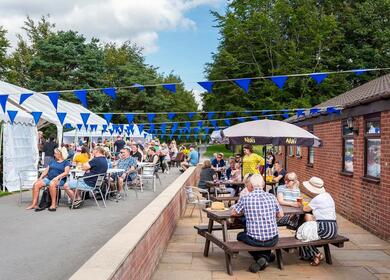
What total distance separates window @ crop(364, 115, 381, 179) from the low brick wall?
4039mm

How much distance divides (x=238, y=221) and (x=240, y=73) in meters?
28.7

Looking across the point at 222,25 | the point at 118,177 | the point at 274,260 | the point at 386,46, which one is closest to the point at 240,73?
the point at 222,25

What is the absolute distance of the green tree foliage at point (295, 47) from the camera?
33.2m

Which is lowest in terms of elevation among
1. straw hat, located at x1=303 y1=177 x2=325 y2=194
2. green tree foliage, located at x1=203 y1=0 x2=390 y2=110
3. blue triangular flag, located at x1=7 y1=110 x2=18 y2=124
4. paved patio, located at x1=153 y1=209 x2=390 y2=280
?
paved patio, located at x1=153 y1=209 x2=390 y2=280

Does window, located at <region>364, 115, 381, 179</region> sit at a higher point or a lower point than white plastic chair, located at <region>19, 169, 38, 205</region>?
higher

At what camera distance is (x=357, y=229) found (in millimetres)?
9062

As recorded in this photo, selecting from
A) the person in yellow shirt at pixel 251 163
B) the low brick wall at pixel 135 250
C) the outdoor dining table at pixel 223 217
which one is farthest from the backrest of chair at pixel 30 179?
the outdoor dining table at pixel 223 217

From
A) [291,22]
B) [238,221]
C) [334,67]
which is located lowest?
[238,221]

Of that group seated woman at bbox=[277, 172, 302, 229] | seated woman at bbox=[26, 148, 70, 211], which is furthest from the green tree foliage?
seated woman at bbox=[277, 172, 302, 229]

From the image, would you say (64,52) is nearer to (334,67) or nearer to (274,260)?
(334,67)

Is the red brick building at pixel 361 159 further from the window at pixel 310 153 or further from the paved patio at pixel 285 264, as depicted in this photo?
the window at pixel 310 153

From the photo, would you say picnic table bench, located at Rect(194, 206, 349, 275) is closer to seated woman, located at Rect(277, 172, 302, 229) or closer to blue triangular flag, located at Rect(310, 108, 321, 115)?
seated woman, located at Rect(277, 172, 302, 229)

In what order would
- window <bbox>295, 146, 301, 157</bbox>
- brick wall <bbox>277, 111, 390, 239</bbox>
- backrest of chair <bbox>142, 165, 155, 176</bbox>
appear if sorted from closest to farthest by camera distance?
brick wall <bbox>277, 111, 390, 239</bbox> → backrest of chair <bbox>142, 165, 155, 176</bbox> → window <bbox>295, 146, 301, 157</bbox>

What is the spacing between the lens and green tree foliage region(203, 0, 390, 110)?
33.2 metres
